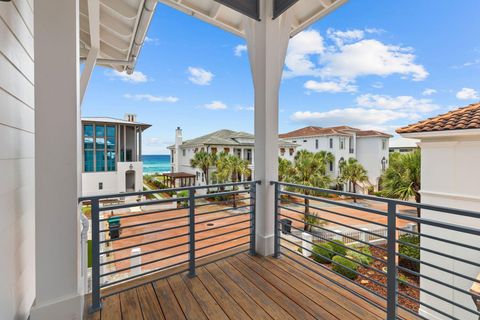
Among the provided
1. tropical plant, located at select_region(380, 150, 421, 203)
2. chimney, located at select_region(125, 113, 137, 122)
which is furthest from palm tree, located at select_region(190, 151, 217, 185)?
tropical plant, located at select_region(380, 150, 421, 203)

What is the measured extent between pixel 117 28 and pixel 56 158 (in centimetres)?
268

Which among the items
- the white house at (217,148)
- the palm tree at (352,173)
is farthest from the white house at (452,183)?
the palm tree at (352,173)

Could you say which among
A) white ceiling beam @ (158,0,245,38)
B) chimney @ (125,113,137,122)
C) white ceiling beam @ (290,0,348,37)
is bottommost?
white ceiling beam @ (290,0,348,37)

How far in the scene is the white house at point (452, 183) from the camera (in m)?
3.62

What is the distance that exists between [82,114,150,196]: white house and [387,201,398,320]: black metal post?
15.8m

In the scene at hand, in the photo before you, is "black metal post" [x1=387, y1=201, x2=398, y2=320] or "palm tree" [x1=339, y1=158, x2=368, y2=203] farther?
"palm tree" [x1=339, y1=158, x2=368, y2=203]

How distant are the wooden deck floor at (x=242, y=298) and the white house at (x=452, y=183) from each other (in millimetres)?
2803

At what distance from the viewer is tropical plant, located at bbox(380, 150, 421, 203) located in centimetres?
790

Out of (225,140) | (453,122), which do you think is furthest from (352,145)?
(453,122)

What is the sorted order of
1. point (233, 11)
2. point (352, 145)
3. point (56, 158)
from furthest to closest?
point (352, 145) < point (233, 11) < point (56, 158)

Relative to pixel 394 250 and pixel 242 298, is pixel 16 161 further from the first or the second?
pixel 394 250

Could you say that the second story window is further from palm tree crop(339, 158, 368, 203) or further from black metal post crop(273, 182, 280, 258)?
black metal post crop(273, 182, 280, 258)

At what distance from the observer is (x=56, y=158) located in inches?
53.2

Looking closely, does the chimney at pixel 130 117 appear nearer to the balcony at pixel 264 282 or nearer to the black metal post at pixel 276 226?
the balcony at pixel 264 282
